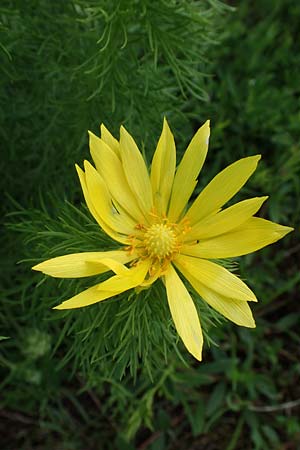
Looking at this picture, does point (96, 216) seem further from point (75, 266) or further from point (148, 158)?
point (148, 158)

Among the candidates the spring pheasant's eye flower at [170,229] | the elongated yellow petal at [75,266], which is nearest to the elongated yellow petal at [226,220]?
the spring pheasant's eye flower at [170,229]

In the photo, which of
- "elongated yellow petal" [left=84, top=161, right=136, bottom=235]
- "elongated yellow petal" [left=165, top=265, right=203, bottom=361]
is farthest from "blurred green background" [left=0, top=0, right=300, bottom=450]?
"elongated yellow petal" [left=165, top=265, right=203, bottom=361]

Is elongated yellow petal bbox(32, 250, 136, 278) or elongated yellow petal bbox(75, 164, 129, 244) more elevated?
elongated yellow petal bbox(75, 164, 129, 244)

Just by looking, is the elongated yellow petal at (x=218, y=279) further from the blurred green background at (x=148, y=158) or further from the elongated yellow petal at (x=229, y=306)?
the blurred green background at (x=148, y=158)

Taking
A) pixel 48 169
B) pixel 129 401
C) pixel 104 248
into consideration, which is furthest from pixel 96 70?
pixel 129 401

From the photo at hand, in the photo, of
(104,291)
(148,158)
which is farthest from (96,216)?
(148,158)

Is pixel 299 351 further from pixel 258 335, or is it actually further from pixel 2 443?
pixel 2 443

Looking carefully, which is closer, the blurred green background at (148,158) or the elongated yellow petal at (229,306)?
the elongated yellow petal at (229,306)

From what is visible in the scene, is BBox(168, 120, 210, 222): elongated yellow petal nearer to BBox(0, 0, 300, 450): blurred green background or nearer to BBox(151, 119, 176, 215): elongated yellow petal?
BBox(151, 119, 176, 215): elongated yellow petal
